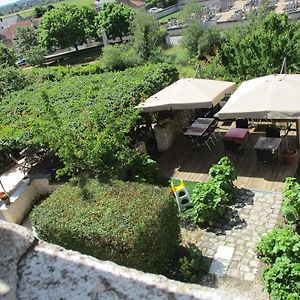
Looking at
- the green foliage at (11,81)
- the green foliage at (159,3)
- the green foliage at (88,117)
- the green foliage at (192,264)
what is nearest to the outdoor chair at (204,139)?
the green foliage at (88,117)

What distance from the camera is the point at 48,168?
1211 cm

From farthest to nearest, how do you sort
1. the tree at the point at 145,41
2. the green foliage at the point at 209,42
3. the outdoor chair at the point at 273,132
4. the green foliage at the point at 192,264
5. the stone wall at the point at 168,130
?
the tree at the point at 145,41 → the green foliage at the point at 209,42 → the stone wall at the point at 168,130 → the outdoor chair at the point at 273,132 → the green foliage at the point at 192,264

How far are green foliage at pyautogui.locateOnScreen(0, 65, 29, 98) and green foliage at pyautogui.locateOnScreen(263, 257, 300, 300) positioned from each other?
17694 millimetres

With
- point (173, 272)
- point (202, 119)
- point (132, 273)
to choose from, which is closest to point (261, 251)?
point (173, 272)

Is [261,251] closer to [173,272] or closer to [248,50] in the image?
[173,272]

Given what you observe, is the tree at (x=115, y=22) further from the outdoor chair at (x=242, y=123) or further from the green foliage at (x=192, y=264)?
the green foliage at (x=192, y=264)

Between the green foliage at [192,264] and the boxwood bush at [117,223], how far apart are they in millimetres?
346

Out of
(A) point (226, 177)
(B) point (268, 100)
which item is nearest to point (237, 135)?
(B) point (268, 100)

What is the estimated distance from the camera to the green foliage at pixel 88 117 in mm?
9555

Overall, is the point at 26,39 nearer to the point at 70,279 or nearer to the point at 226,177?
the point at 226,177

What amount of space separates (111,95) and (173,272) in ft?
24.6

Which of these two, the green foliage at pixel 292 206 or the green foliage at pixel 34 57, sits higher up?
Answer: the green foliage at pixel 292 206

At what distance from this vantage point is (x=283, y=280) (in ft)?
20.5

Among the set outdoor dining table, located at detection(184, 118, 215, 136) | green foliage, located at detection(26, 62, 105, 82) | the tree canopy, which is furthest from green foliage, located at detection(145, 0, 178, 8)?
outdoor dining table, located at detection(184, 118, 215, 136)
